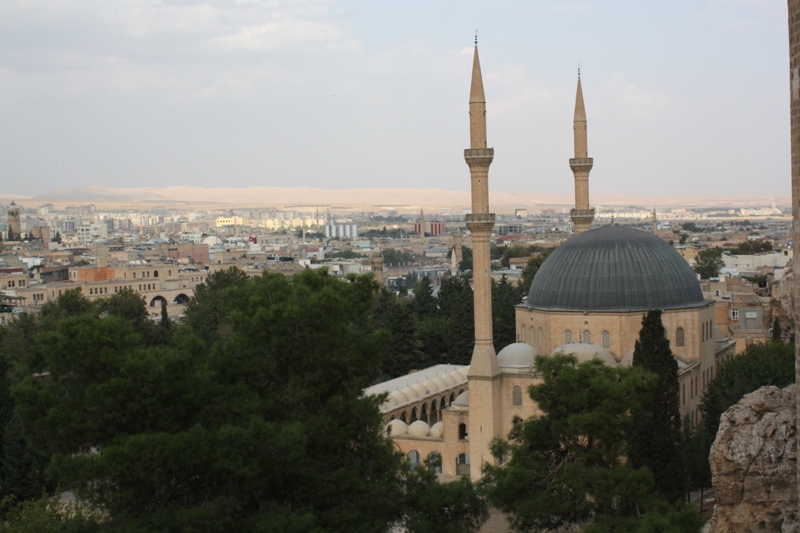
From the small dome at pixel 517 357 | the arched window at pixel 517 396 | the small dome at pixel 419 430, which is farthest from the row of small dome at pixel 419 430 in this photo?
the small dome at pixel 517 357

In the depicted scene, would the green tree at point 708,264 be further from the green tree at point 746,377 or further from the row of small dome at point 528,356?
the row of small dome at point 528,356

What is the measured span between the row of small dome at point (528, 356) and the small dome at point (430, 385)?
19.4ft

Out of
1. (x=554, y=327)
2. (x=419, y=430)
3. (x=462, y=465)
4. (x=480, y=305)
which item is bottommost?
(x=462, y=465)

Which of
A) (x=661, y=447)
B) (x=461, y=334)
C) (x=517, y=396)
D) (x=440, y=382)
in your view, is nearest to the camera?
(x=661, y=447)

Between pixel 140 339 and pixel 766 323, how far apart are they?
3130 cm

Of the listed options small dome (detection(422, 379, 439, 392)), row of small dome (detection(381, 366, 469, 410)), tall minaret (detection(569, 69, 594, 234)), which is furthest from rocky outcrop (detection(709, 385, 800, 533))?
tall minaret (detection(569, 69, 594, 234))

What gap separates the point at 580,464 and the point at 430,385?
14.7 m

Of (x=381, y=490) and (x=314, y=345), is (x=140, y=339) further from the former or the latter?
(x=381, y=490)

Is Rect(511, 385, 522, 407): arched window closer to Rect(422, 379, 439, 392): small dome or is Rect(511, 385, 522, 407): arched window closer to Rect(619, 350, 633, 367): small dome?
Rect(619, 350, 633, 367): small dome

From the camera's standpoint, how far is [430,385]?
29.9 meters

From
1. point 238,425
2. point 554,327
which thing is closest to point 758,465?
point 238,425

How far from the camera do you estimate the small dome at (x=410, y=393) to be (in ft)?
94.1

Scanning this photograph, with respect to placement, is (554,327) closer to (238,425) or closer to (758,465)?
(238,425)

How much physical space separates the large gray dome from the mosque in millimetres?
25
